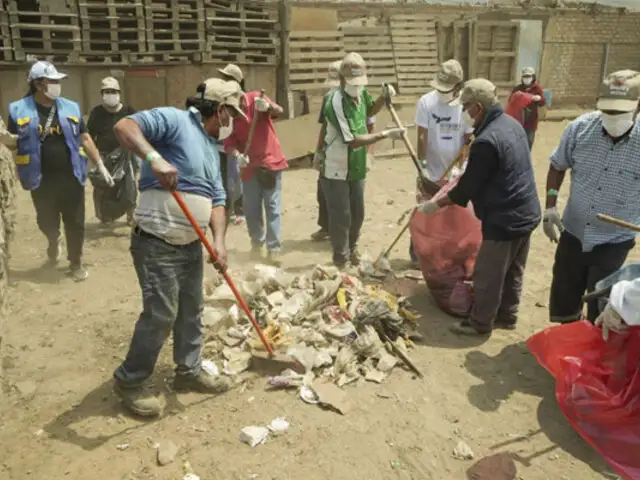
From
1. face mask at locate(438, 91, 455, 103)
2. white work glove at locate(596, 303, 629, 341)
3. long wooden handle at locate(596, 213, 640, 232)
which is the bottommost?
white work glove at locate(596, 303, 629, 341)

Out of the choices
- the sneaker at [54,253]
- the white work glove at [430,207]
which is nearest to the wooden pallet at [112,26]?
the sneaker at [54,253]

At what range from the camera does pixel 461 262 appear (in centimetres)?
507

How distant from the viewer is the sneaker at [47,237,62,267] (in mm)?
6230

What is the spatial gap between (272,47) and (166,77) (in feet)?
6.88

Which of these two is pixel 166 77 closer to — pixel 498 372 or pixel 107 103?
Result: pixel 107 103

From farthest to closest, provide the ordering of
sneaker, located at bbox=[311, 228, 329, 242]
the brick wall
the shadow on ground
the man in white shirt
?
1. the brick wall
2. sneaker, located at bbox=[311, 228, 329, 242]
3. the man in white shirt
4. the shadow on ground

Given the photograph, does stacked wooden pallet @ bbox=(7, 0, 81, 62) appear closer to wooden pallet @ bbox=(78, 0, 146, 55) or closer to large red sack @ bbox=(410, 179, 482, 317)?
wooden pallet @ bbox=(78, 0, 146, 55)

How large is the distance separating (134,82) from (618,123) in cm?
833

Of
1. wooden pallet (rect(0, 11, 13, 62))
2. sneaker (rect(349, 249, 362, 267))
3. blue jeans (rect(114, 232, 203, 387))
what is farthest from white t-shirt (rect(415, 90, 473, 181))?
wooden pallet (rect(0, 11, 13, 62))

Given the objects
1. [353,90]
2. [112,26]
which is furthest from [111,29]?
[353,90]

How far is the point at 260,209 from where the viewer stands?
6.37 meters

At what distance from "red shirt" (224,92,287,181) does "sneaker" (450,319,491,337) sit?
97.2 inches

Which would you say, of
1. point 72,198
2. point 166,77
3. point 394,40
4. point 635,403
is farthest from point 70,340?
point 394,40

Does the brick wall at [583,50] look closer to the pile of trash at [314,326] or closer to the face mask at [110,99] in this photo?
the face mask at [110,99]
